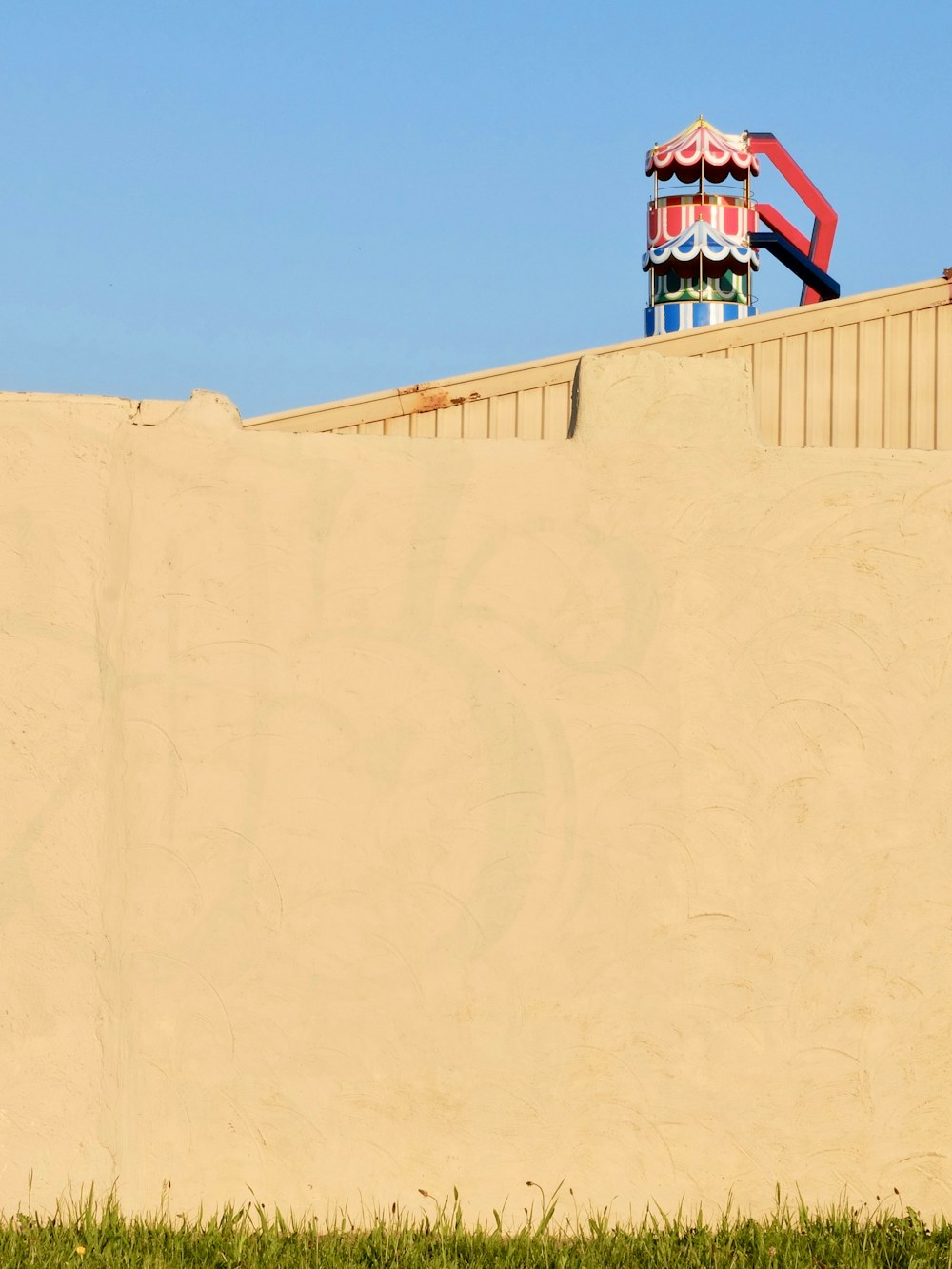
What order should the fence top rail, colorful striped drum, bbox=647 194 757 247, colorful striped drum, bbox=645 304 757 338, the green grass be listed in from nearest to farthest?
the green grass, the fence top rail, colorful striped drum, bbox=645 304 757 338, colorful striped drum, bbox=647 194 757 247

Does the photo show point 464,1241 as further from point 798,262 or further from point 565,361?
point 798,262

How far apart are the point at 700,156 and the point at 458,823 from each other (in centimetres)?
1984

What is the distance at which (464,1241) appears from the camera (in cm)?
350

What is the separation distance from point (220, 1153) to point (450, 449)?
196cm

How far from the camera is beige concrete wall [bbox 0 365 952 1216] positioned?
11.9 ft

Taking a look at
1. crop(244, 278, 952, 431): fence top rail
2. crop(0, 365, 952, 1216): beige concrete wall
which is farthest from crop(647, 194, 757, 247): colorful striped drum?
crop(0, 365, 952, 1216): beige concrete wall

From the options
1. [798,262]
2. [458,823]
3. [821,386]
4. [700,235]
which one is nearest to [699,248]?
[700,235]

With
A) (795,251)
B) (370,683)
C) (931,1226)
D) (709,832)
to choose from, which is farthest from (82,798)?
→ (795,251)

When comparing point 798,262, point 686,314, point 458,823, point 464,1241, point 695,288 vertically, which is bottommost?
point 464,1241

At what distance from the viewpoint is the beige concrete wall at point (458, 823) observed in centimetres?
362

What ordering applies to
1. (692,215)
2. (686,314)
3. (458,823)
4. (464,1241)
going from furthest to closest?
(692,215), (686,314), (458,823), (464,1241)

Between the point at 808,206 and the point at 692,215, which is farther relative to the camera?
the point at 808,206

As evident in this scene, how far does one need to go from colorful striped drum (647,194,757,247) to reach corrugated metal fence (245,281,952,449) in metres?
14.9

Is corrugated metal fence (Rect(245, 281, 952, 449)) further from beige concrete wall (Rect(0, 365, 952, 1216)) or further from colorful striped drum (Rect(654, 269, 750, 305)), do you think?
colorful striped drum (Rect(654, 269, 750, 305))
